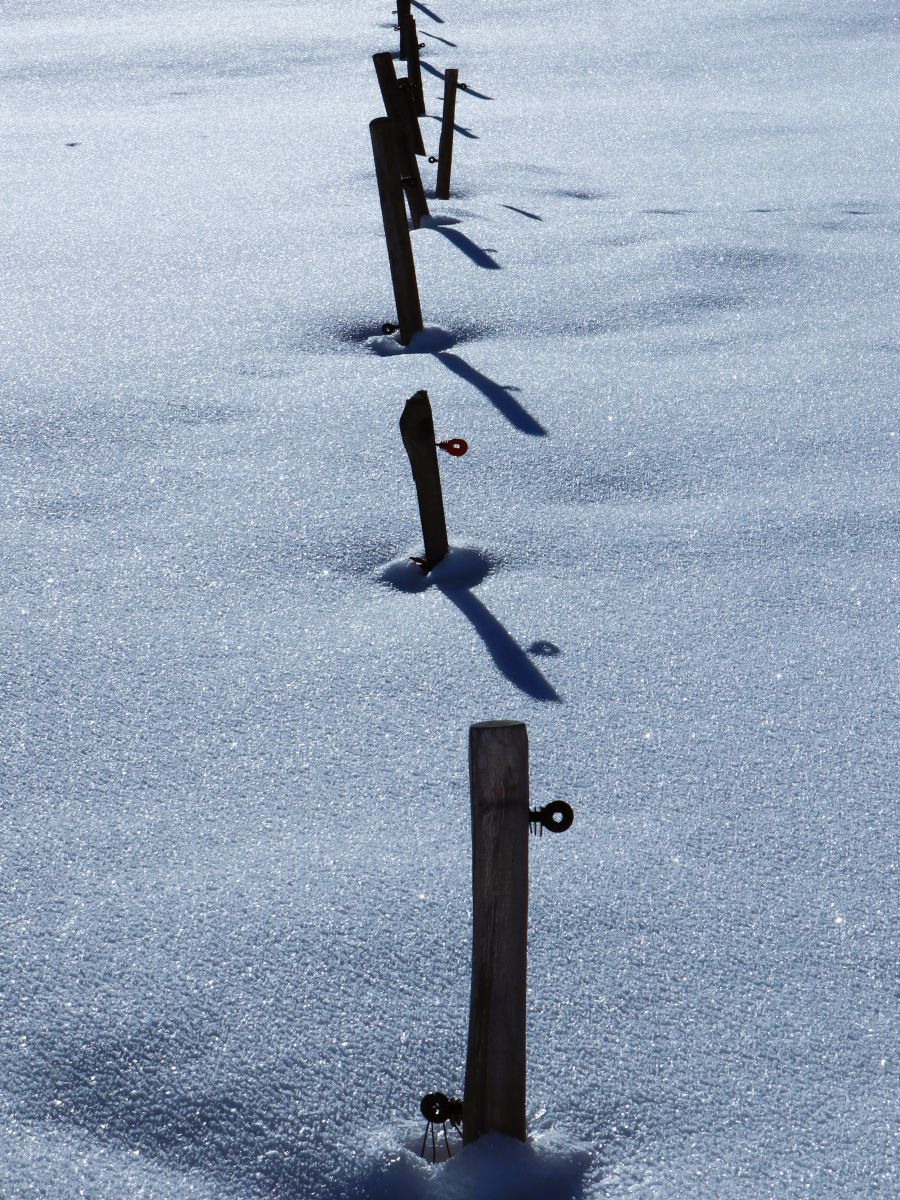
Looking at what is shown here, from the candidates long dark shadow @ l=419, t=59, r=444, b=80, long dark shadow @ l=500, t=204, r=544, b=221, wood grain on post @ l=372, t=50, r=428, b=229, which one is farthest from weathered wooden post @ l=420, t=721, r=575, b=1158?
long dark shadow @ l=419, t=59, r=444, b=80

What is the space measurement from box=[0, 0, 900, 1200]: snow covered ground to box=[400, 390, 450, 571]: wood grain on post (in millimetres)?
157

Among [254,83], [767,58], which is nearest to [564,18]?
[767,58]

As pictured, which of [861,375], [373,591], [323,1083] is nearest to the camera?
[323,1083]

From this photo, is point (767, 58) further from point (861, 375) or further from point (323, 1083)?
point (323, 1083)

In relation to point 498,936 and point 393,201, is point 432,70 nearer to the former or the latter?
point 393,201

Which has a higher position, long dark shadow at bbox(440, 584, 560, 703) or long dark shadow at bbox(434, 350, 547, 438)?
long dark shadow at bbox(434, 350, 547, 438)

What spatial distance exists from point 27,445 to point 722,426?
2.34 metres

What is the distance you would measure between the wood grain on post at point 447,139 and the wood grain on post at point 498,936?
17.8 ft

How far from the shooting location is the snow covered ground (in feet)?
6.00

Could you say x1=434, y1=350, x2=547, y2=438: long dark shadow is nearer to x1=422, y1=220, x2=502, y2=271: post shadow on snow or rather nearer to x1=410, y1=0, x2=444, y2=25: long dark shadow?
x1=422, y1=220, x2=502, y2=271: post shadow on snow

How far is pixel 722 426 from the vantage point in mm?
4031

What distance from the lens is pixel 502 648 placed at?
9.55ft

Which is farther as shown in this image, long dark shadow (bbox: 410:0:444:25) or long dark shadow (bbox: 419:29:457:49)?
long dark shadow (bbox: 410:0:444:25)

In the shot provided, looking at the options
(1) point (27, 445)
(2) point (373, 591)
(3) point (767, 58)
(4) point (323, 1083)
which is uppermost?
(3) point (767, 58)
